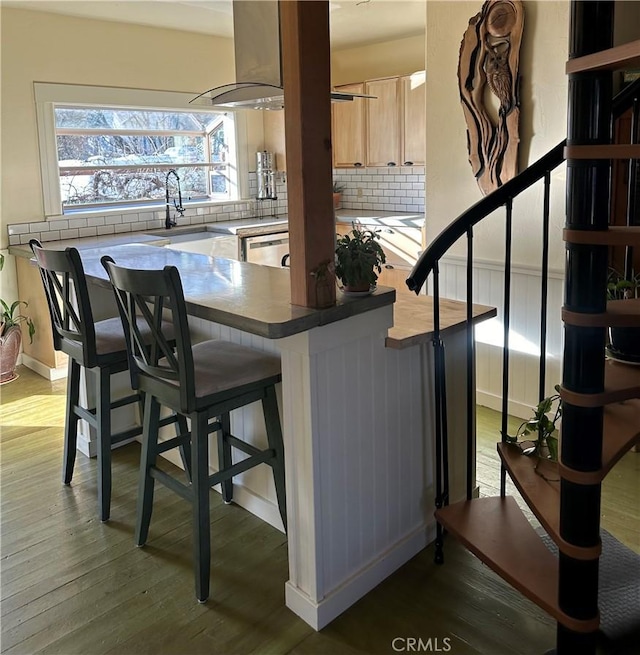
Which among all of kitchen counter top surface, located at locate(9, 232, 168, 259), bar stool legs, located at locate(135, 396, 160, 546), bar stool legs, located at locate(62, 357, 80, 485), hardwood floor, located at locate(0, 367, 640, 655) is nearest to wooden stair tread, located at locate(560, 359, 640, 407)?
hardwood floor, located at locate(0, 367, 640, 655)

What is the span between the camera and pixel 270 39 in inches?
123

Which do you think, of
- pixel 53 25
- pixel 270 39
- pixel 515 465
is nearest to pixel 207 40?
pixel 53 25

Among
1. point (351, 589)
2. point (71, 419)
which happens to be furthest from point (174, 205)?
point (351, 589)

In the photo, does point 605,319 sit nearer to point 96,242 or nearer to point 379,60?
point 96,242

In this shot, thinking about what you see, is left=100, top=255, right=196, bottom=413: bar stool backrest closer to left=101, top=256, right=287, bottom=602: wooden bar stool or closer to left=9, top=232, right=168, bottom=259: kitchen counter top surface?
left=101, top=256, right=287, bottom=602: wooden bar stool

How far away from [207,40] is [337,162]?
1.56 meters

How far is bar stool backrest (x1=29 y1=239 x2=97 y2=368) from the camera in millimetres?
2553

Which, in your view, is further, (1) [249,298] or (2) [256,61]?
(2) [256,61]

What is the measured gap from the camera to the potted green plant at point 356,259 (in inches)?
80.8

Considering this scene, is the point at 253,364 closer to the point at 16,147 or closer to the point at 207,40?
the point at 16,147

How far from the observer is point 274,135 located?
6277 millimetres

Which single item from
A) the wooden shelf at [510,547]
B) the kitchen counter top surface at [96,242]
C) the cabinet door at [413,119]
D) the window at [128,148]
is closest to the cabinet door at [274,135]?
the window at [128,148]

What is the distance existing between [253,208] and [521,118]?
3410 mm

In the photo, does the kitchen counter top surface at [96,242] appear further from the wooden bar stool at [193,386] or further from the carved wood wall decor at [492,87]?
the carved wood wall decor at [492,87]
